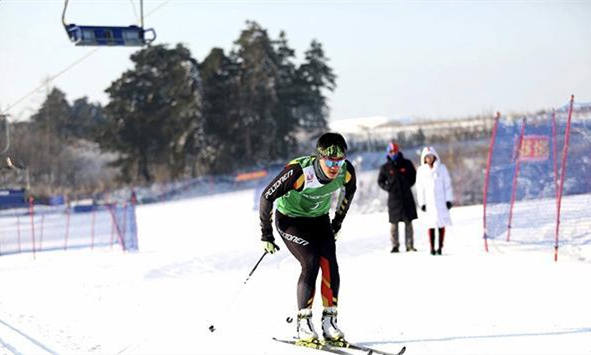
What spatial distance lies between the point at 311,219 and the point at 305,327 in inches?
39.4

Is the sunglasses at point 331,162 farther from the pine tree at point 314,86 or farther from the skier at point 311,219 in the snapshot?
the pine tree at point 314,86

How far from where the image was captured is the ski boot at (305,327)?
7395mm

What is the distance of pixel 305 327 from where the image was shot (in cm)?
748

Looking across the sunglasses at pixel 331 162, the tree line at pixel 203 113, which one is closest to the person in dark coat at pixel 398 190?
the sunglasses at pixel 331 162

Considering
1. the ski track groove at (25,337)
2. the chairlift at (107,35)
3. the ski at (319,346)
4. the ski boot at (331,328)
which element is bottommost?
the ski track groove at (25,337)

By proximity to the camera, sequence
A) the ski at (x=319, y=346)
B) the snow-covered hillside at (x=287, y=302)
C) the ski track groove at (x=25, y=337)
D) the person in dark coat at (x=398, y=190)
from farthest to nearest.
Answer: the person in dark coat at (x=398, y=190) → the ski track groove at (x=25, y=337) → the snow-covered hillside at (x=287, y=302) → the ski at (x=319, y=346)

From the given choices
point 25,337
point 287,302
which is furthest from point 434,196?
point 25,337

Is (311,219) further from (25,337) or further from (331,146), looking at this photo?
(25,337)

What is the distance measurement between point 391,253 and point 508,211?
82.7 inches

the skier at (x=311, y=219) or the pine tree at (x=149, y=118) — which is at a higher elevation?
the pine tree at (x=149, y=118)

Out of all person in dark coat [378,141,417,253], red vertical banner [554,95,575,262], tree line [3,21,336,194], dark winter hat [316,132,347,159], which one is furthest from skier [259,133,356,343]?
tree line [3,21,336,194]

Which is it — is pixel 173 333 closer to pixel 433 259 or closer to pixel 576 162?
pixel 433 259

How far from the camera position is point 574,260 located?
12203 mm

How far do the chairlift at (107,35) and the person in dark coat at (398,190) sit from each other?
4.80 m
